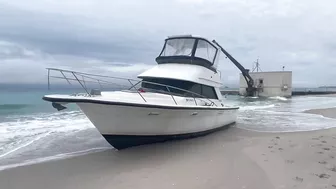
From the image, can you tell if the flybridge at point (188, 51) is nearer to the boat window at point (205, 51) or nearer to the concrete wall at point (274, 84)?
the boat window at point (205, 51)

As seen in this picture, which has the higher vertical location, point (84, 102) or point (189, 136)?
point (84, 102)

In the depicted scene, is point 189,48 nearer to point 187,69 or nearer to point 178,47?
point 178,47

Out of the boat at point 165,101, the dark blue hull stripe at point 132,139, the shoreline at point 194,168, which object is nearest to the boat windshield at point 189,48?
the boat at point 165,101

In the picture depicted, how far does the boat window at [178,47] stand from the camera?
1084 centimetres

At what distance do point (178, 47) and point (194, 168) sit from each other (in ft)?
20.0

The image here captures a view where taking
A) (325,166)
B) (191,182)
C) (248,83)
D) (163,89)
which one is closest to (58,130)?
(163,89)

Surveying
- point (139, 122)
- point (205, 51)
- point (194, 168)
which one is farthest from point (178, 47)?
point (194, 168)

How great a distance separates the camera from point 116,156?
288 inches

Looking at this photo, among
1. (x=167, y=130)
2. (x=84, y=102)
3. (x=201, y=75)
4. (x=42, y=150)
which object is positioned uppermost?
(x=201, y=75)

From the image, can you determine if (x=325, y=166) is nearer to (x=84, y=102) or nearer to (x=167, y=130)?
(x=167, y=130)

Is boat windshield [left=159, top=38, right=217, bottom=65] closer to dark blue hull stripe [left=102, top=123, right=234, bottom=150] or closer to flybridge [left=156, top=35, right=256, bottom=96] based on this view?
flybridge [left=156, top=35, right=256, bottom=96]

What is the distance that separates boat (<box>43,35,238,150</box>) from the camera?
6.81 m

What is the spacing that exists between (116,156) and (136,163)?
3.01 feet

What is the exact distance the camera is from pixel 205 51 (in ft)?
36.6
